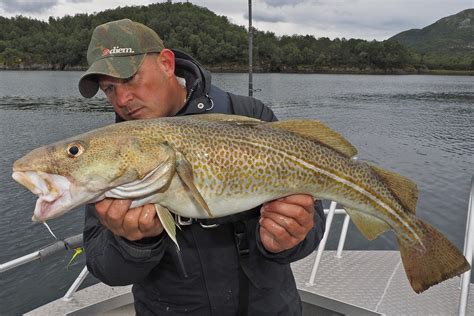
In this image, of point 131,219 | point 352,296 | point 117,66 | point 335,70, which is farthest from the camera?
point 335,70

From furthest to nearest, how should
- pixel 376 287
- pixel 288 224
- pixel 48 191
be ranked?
pixel 376 287
pixel 288 224
pixel 48 191

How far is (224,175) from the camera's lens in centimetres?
239

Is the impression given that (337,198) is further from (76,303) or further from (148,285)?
(76,303)

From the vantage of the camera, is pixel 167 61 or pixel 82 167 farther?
pixel 167 61

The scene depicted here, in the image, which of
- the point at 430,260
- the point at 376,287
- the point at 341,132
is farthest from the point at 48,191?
the point at 341,132

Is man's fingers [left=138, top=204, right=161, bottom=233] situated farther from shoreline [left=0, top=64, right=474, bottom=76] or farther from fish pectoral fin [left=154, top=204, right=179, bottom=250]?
shoreline [left=0, top=64, right=474, bottom=76]

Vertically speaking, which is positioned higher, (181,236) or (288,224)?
(288,224)

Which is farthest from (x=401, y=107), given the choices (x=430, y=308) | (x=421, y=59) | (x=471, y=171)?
(x=421, y=59)

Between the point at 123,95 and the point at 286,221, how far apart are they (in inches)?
55.6

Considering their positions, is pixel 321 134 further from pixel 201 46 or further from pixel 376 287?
pixel 201 46

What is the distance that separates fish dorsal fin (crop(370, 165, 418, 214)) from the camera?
281 centimetres

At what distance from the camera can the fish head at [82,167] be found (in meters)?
2.11

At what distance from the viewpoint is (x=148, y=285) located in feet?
8.96

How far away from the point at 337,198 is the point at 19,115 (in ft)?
109
